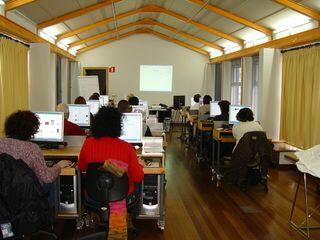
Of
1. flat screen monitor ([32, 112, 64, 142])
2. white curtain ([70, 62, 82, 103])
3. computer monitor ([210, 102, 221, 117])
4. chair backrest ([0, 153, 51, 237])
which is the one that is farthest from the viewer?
white curtain ([70, 62, 82, 103])

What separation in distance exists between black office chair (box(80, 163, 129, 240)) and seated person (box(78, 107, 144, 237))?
7 centimetres

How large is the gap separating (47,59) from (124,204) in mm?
5576

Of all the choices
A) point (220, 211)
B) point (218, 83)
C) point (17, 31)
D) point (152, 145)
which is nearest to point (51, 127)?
point (152, 145)

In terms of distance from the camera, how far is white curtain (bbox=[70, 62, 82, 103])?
12156 mm

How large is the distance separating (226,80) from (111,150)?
928 cm

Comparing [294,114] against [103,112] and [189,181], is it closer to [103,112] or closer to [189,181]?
[189,181]

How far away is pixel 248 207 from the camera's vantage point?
4.37 m

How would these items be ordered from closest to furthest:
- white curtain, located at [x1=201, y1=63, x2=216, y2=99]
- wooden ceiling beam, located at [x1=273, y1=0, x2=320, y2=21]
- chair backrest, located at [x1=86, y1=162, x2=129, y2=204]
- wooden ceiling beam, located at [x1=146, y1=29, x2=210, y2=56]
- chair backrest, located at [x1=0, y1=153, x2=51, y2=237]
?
1. chair backrest, located at [x1=0, y1=153, x2=51, y2=237]
2. chair backrest, located at [x1=86, y1=162, x2=129, y2=204]
3. wooden ceiling beam, located at [x1=273, y1=0, x2=320, y2=21]
4. white curtain, located at [x1=201, y1=63, x2=216, y2=99]
5. wooden ceiling beam, located at [x1=146, y1=29, x2=210, y2=56]

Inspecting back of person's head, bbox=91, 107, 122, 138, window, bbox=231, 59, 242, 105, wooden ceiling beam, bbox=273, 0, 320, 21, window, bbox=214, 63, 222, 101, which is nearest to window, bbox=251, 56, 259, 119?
window, bbox=231, 59, 242, 105

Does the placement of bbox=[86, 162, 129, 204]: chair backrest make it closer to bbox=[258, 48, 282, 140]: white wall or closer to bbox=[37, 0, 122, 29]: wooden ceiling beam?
bbox=[258, 48, 282, 140]: white wall

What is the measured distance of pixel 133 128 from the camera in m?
4.14

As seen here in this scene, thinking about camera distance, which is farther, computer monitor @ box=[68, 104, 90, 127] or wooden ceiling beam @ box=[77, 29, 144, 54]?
wooden ceiling beam @ box=[77, 29, 144, 54]

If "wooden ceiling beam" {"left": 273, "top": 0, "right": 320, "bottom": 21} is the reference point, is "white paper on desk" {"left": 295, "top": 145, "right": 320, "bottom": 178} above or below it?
below

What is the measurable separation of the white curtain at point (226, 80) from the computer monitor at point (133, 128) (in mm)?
7899
